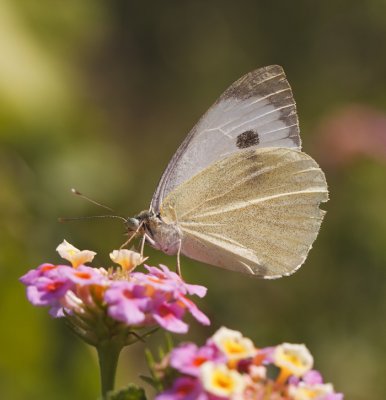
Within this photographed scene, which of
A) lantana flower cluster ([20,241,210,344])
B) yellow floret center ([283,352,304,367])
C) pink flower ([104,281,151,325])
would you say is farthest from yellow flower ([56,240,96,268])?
yellow floret center ([283,352,304,367])

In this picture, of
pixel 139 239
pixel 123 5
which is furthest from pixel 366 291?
pixel 123 5

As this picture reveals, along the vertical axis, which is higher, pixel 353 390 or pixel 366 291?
pixel 366 291

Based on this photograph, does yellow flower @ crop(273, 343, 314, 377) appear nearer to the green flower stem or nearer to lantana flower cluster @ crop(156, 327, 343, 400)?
lantana flower cluster @ crop(156, 327, 343, 400)

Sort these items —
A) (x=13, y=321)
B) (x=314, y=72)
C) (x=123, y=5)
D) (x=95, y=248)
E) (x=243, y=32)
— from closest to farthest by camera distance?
(x=13, y=321) < (x=95, y=248) < (x=314, y=72) < (x=243, y=32) < (x=123, y=5)

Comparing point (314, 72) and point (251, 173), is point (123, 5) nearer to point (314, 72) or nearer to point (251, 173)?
point (314, 72)

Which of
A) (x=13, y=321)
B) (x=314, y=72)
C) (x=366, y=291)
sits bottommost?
(x=366, y=291)

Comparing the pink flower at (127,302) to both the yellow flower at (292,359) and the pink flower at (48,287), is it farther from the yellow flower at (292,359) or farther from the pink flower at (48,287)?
the yellow flower at (292,359)

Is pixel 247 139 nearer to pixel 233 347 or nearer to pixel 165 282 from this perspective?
pixel 165 282
